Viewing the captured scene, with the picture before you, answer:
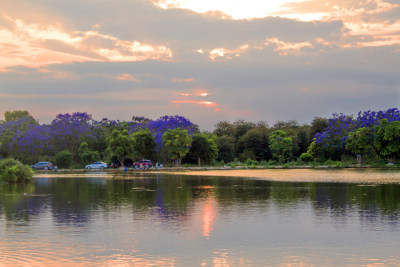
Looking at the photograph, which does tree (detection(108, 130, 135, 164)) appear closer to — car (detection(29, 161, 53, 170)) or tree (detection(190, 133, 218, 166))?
car (detection(29, 161, 53, 170))

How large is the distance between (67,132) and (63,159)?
22.4ft

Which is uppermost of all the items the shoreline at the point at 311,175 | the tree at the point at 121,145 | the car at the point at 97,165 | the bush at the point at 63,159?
the tree at the point at 121,145

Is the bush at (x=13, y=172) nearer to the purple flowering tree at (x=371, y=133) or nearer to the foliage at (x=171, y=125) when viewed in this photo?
the foliage at (x=171, y=125)

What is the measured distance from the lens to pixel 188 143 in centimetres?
7288

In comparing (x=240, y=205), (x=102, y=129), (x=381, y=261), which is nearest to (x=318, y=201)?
(x=240, y=205)

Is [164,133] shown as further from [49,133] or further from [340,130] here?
[340,130]

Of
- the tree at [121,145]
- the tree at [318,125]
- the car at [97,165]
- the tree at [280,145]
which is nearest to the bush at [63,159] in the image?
the car at [97,165]

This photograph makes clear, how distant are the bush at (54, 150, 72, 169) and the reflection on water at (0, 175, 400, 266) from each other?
50998 millimetres

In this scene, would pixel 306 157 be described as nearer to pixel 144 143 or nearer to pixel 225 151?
pixel 225 151

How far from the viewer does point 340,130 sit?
2948 inches

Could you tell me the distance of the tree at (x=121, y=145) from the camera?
71.6 m

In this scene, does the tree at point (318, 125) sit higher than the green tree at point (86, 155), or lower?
higher

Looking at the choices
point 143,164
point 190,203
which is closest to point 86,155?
point 143,164

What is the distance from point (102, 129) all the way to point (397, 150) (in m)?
54.7
